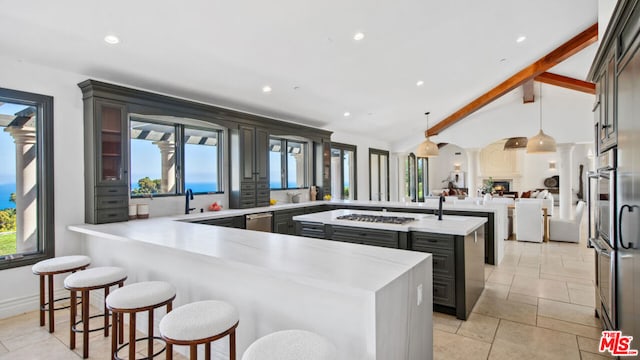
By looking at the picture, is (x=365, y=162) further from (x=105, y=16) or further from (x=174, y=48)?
(x=105, y=16)

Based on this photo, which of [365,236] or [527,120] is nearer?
[365,236]

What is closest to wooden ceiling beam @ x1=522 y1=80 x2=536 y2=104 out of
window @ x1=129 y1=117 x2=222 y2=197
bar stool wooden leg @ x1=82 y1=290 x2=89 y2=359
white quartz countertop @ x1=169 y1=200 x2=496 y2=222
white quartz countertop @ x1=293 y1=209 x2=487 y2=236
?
white quartz countertop @ x1=169 y1=200 x2=496 y2=222

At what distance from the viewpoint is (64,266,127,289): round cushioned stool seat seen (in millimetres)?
2346

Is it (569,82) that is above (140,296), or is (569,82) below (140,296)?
above

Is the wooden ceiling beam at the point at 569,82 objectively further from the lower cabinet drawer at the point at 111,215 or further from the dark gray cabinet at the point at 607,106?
the lower cabinet drawer at the point at 111,215

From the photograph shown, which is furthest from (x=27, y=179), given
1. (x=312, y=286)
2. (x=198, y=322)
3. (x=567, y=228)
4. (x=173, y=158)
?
(x=567, y=228)

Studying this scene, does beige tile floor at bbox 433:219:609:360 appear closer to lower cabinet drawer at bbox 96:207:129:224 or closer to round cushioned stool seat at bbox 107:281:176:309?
round cushioned stool seat at bbox 107:281:176:309

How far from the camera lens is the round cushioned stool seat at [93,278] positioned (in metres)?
2.35

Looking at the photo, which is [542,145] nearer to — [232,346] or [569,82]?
[569,82]

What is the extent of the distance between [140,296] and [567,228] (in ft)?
25.7

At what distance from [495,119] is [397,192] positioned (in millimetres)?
3716

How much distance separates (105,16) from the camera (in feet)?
8.81

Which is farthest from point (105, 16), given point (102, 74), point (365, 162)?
point (365, 162)

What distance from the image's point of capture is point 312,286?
5.59 ft
